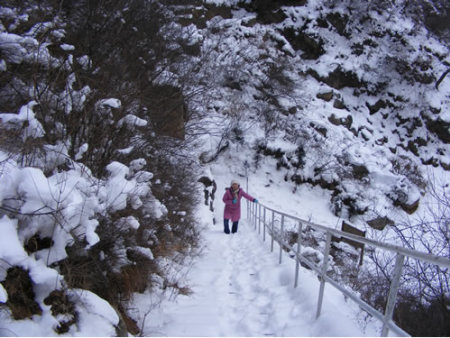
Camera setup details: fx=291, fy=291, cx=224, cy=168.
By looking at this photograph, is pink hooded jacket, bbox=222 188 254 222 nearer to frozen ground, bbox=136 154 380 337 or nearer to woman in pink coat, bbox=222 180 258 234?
woman in pink coat, bbox=222 180 258 234

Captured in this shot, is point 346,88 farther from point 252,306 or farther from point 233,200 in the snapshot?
point 252,306

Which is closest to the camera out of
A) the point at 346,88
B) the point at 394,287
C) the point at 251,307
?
the point at 394,287

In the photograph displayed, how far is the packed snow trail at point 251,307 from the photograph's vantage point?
120 inches

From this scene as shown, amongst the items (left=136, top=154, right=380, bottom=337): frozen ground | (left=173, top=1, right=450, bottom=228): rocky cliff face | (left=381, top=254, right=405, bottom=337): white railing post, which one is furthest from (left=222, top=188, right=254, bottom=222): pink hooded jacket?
(left=173, top=1, right=450, bottom=228): rocky cliff face

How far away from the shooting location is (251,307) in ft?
12.2

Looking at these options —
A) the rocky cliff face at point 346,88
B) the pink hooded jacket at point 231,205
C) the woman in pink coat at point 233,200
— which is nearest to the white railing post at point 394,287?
the woman in pink coat at point 233,200

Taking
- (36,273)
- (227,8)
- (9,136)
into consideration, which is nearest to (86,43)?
(9,136)

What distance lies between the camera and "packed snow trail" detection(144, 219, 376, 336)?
3037mm

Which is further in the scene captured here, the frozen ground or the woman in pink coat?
the woman in pink coat

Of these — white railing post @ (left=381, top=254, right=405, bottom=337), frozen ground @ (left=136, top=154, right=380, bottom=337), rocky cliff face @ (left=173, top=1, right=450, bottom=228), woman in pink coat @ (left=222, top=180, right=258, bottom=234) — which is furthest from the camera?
rocky cliff face @ (left=173, top=1, right=450, bottom=228)

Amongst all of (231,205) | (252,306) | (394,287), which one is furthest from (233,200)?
(394,287)

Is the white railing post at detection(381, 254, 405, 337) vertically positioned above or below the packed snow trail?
above

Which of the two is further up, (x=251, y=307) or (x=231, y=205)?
(x=251, y=307)

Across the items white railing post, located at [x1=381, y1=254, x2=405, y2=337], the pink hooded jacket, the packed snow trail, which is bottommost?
the pink hooded jacket
